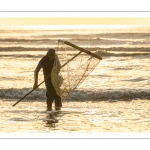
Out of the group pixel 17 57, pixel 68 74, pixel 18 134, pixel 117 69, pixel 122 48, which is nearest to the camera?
pixel 18 134

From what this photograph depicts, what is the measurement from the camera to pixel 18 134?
31.0 feet

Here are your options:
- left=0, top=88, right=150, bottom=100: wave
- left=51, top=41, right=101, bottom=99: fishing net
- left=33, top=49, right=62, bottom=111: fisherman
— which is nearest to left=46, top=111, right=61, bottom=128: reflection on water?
left=33, top=49, right=62, bottom=111: fisherman

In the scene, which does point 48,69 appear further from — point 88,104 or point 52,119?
point 88,104

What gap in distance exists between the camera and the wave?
49.3ft

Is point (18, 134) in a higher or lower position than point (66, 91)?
lower

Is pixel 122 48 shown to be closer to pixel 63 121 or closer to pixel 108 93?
pixel 108 93

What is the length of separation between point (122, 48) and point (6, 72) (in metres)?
16.5

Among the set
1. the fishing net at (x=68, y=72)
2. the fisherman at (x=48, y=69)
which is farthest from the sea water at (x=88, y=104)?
the fishing net at (x=68, y=72)

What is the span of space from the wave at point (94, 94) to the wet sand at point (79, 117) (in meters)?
0.98

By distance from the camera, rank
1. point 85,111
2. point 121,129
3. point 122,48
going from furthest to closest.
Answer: point 122,48 < point 85,111 < point 121,129

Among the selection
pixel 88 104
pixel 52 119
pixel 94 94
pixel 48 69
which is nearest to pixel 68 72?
pixel 48 69

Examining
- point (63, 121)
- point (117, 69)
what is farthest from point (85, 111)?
point (117, 69)

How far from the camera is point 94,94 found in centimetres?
1533

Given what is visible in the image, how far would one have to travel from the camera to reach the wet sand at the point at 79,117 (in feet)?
33.4
